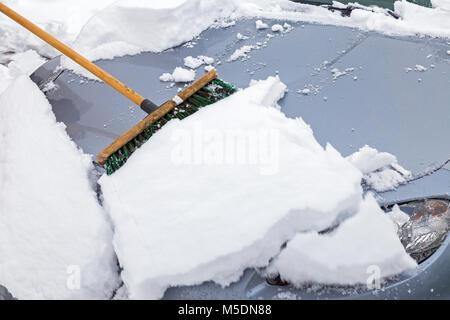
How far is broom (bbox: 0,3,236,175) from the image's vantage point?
160cm

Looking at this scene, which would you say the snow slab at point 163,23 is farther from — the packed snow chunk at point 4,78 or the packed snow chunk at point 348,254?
the packed snow chunk at point 348,254

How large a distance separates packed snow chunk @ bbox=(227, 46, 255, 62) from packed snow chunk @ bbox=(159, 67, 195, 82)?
27 cm

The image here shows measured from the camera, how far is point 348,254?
3.84ft

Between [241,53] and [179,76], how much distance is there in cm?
42

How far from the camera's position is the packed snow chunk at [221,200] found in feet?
3.92

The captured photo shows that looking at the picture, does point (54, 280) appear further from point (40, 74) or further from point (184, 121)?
point (40, 74)

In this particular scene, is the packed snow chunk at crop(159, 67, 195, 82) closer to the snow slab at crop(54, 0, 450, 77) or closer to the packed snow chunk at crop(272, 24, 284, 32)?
the snow slab at crop(54, 0, 450, 77)

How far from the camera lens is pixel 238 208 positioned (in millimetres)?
1239

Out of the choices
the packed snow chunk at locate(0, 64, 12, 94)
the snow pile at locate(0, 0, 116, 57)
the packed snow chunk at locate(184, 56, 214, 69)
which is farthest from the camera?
the snow pile at locate(0, 0, 116, 57)

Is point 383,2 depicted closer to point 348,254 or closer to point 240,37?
point 240,37

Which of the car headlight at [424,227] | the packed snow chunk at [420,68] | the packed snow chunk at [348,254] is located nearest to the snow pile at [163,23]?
the packed snow chunk at [420,68]

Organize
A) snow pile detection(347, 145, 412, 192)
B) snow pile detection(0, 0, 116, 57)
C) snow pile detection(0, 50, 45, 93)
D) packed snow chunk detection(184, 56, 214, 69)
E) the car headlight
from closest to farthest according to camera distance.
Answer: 1. the car headlight
2. snow pile detection(347, 145, 412, 192)
3. packed snow chunk detection(184, 56, 214, 69)
4. snow pile detection(0, 50, 45, 93)
5. snow pile detection(0, 0, 116, 57)

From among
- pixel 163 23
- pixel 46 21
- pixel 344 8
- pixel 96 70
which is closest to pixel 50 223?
pixel 96 70

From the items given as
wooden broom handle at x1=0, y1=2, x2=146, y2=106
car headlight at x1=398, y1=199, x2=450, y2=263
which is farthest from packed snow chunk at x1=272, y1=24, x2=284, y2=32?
car headlight at x1=398, y1=199, x2=450, y2=263
